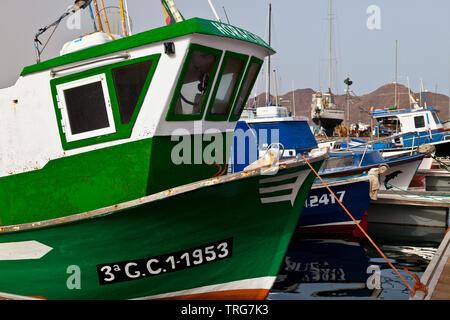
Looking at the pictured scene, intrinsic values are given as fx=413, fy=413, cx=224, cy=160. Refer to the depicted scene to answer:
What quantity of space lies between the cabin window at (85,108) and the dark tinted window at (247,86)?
1.77 meters

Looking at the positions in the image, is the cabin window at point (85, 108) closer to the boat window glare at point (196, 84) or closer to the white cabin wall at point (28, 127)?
the white cabin wall at point (28, 127)

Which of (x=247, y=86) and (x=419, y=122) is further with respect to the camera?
(x=419, y=122)

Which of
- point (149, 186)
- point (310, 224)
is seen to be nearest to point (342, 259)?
point (310, 224)

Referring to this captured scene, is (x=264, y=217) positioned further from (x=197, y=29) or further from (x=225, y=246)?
(x=197, y=29)

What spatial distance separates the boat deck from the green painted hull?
7.96 feet

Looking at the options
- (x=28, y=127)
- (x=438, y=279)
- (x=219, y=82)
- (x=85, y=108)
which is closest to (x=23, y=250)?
(x=28, y=127)

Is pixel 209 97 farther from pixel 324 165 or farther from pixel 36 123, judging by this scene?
pixel 324 165

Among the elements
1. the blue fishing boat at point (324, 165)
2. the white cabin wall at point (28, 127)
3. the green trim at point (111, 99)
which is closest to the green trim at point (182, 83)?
the green trim at point (111, 99)

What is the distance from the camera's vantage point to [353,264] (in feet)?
31.1

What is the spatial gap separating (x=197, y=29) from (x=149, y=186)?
5.88 ft

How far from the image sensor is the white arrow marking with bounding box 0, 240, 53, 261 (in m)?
4.83

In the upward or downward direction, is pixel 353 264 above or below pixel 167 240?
below

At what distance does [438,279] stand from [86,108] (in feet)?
19.3

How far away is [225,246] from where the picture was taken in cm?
511
